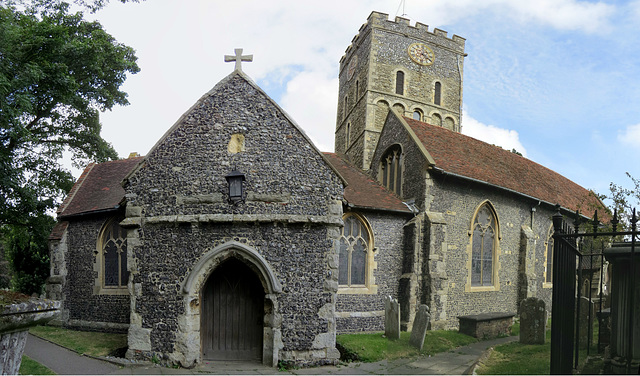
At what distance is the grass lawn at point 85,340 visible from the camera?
10670 mm

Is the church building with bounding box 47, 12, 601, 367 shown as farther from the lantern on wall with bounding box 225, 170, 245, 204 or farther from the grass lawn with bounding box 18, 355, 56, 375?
Result: the grass lawn with bounding box 18, 355, 56, 375

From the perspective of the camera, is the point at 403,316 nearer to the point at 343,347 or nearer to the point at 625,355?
the point at 343,347

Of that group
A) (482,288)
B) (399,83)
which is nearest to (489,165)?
(482,288)

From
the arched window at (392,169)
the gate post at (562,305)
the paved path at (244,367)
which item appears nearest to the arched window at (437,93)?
the arched window at (392,169)

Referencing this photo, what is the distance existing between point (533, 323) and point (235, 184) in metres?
8.73

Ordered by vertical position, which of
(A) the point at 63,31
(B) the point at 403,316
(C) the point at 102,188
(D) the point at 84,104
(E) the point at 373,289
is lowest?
(B) the point at 403,316

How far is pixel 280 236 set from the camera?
383 inches

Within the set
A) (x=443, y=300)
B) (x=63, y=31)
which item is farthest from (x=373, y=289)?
(x=63, y=31)

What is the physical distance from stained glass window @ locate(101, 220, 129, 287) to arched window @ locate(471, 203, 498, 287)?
1156cm

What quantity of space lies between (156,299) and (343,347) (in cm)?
441

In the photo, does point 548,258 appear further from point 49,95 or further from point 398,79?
point 49,95

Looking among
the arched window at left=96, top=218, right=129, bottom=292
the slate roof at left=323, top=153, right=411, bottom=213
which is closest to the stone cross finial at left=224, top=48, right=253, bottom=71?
the slate roof at left=323, top=153, right=411, bottom=213

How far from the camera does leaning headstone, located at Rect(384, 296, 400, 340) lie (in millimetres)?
11531

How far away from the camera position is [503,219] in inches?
634
